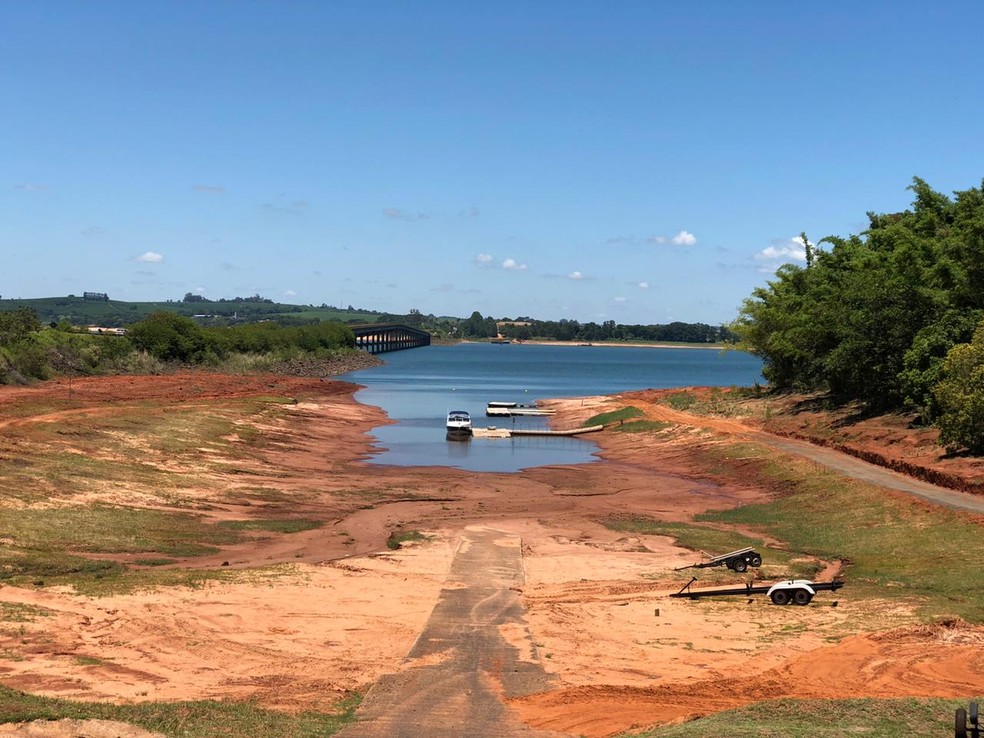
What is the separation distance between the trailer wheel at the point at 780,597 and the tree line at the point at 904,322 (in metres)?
25.2

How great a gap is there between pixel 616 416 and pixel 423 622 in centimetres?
7097

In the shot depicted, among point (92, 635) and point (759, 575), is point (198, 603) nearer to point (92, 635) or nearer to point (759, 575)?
point (92, 635)

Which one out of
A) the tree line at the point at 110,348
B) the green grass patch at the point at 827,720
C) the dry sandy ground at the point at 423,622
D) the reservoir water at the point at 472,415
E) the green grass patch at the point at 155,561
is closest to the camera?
the green grass patch at the point at 827,720

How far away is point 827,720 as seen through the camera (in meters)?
16.6

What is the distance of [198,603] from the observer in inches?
1043

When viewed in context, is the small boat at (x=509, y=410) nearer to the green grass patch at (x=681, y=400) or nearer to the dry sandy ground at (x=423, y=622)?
the green grass patch at (x=681, y=400)

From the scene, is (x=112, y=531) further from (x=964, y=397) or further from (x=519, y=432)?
(x=519, y=432)

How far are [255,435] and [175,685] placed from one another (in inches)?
2076

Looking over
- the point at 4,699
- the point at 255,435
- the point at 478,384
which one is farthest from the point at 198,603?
the point at 478,384

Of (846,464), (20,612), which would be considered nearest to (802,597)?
(20,612)

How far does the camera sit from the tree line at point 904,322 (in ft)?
168

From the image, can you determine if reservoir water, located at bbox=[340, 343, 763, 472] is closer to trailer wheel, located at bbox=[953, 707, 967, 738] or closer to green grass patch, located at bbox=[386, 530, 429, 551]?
green grass patch, located at bbox=[386, 530, 429, 551]

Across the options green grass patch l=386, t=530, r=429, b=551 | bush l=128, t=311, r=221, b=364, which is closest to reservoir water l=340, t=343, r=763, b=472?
bush l=128, t=311, r=221, b=364

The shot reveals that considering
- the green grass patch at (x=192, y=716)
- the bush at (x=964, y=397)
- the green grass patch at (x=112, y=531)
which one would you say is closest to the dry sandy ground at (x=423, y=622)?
the green grass patch at (x=192, y=716)
